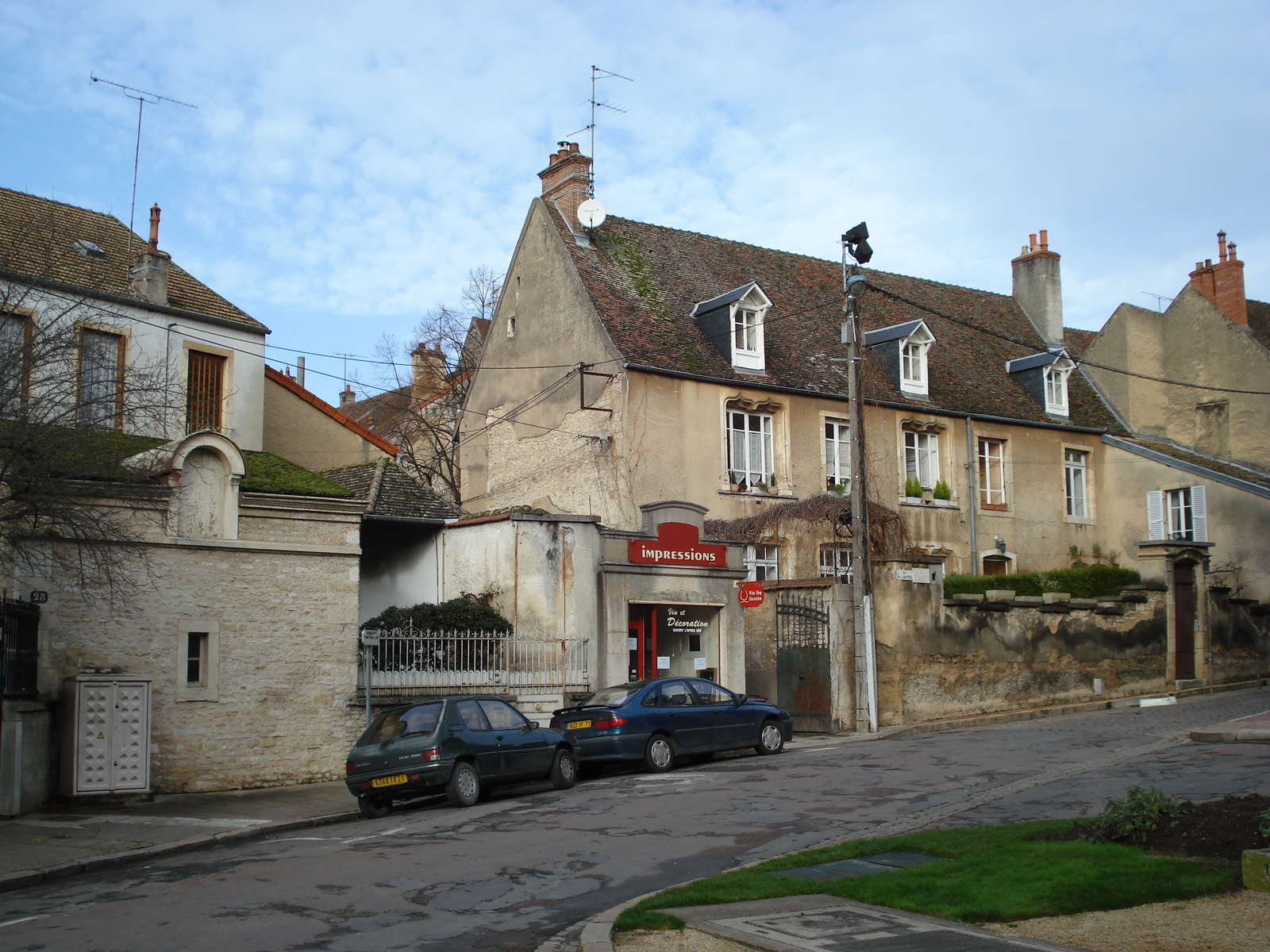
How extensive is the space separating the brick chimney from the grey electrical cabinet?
3343 cm

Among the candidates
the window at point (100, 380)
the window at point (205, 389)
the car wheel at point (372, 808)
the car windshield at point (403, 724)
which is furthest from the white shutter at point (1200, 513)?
the window at point (100, 380)

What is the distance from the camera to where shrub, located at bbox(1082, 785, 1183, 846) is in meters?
8.60

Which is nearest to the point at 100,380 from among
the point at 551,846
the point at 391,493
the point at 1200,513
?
the point at 551,846

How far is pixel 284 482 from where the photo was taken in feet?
61.1

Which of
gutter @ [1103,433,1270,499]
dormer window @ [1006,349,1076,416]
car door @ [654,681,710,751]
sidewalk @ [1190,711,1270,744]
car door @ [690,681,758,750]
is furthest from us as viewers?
dormer window @ [1006,349,1076,416]

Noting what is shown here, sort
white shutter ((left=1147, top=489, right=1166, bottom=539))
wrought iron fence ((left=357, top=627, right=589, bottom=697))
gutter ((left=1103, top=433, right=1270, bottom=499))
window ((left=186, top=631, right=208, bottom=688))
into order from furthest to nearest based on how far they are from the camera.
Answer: white shutter ((left=1147, top=489, right=1166, bottom=539)) < gutter ((left=1103, top=433, right=1270, bottom=499)) < wrought iron fence ((left=357, top=627, right=589, bottom=697)) < window ((left=186, top=631, right=208, bottom=688))

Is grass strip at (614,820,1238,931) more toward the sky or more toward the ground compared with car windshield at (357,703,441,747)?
more toward the ground

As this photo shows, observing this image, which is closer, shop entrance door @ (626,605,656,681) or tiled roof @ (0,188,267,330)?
tiled roof @ (0,188,267,330)

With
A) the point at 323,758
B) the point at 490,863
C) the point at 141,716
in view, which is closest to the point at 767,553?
the point at 323,758

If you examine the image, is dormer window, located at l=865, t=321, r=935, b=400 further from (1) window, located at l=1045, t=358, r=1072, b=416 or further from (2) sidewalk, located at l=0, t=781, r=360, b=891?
(2) sidewalk, located at l=0, t=781, r=360, b=891

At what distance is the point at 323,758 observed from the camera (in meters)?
17.7

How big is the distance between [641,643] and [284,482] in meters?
7.66

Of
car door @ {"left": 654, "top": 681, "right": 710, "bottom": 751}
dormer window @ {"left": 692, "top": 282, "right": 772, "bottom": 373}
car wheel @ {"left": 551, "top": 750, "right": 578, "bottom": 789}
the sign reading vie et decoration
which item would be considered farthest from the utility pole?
car wheel @ {"left": 551, "top": 750, "right": 578, "bottom": 789}

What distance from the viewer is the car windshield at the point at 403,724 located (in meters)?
14.5
